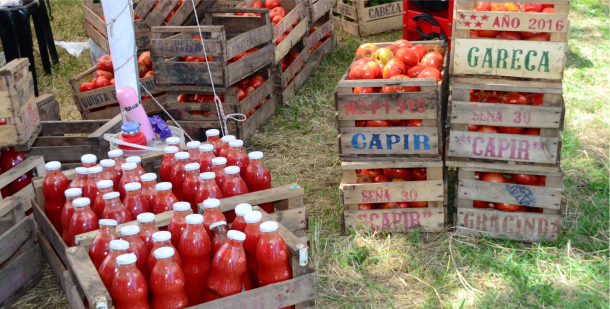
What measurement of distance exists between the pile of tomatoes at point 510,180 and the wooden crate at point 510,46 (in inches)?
27.7

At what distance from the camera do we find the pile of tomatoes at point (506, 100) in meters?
3.87

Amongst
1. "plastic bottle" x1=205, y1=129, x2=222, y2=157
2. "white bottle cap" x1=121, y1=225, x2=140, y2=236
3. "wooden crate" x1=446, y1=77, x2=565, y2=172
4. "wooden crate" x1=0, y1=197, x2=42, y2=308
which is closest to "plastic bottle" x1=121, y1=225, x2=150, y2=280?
"white bottle cap" x1=121, y1=225, x2=140, y2=236

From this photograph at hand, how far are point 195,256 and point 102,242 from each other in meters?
0.42

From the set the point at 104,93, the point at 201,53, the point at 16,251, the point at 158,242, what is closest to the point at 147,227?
the point at 158,242

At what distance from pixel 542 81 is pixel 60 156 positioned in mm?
3501

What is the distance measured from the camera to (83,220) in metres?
2.73

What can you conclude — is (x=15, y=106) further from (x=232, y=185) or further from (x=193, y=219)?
(x=193, y=219)

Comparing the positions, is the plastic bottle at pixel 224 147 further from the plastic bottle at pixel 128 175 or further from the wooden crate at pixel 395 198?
the wooden crate at pixel 395 198

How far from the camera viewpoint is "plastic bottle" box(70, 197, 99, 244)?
2721 millimetres

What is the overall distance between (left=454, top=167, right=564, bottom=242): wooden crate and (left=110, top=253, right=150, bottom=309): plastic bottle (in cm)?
251

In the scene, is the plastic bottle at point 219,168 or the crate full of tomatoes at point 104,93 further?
the crate full of tomatoes at point 104,93

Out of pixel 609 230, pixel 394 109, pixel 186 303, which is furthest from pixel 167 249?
pixel 609 230

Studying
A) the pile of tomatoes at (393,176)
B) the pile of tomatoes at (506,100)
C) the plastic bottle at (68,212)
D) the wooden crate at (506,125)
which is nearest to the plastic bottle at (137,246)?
the plastic bottle at (68,212)

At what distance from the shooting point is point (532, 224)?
13.2 ft
